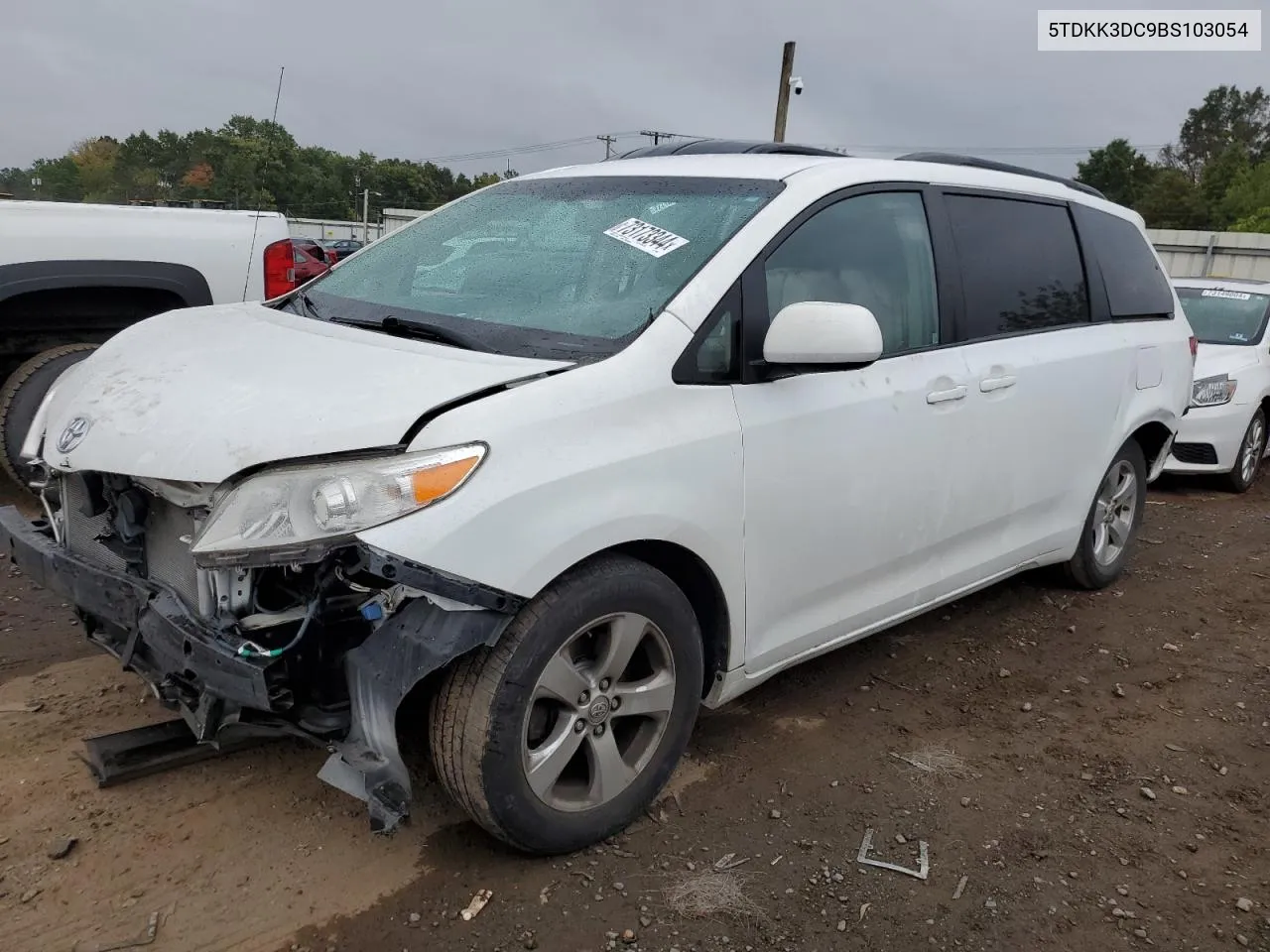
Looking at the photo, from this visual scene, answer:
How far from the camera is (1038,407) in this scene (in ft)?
12.8

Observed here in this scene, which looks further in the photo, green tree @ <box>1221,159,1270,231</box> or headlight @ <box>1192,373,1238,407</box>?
green tree @ <box>1221,159,1270,231</box>

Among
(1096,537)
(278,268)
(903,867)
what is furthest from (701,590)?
(278,268)

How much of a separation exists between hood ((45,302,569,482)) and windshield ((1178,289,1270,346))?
752 centimetres

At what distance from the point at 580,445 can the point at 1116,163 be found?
77673 mm

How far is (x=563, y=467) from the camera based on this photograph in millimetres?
2367

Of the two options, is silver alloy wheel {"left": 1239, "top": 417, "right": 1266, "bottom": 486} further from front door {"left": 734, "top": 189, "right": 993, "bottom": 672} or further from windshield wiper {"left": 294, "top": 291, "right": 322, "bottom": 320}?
windshield wiper {"left": 294, "top": 291, "right": 322, "bottom": 320}

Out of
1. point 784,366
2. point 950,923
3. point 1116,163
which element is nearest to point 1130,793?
point 950,923

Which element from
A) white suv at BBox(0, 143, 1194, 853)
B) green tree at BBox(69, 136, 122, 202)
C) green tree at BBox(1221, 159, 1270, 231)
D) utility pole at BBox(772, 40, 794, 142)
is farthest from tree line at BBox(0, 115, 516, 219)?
white suv at BBox(0, 143, 1194, 853)

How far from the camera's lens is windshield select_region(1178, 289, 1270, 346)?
318 inches

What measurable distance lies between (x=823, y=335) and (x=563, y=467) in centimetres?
82

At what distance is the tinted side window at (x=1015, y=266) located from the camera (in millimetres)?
3654

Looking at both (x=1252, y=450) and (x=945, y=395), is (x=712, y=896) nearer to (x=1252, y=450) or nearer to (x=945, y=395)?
(x=945, y=395)

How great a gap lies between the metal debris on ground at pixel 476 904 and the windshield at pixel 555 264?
138cm

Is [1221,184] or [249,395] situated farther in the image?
[1221,184]
